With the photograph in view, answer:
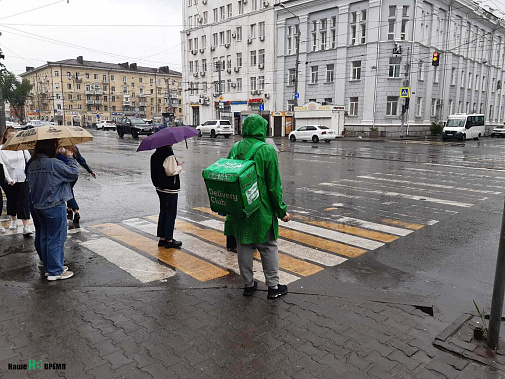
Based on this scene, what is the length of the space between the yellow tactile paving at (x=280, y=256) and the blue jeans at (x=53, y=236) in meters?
2.27

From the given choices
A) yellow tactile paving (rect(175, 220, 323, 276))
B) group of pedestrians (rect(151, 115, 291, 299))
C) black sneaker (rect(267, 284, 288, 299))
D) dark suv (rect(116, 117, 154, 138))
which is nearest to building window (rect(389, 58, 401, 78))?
dark suv (rect(116, 117, 154, 138))

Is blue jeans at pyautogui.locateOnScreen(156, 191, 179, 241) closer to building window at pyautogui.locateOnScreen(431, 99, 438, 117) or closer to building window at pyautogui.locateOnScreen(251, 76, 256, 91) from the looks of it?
building window at pyautogui.locateOnScreen(431, 99, 438, 117)

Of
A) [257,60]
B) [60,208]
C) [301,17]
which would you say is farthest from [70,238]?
[257,60]

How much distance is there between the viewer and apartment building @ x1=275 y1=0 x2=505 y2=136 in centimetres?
3904

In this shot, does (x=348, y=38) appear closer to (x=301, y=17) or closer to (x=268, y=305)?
(x=301, y=17)

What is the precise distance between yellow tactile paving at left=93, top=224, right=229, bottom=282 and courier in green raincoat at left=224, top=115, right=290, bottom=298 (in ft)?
2.77

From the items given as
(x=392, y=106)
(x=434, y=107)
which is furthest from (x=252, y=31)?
(x=434, y=107)

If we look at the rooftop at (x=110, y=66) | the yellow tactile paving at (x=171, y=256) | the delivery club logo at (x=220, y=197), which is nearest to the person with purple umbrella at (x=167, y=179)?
the yellow tactile paving at (x=171, y=256)

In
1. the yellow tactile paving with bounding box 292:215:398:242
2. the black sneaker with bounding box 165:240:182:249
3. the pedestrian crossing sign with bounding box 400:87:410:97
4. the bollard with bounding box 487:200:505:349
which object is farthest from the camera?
the pedestrian crossing sign with bounding box 400:87:410:97

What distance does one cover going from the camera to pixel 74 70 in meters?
92.2

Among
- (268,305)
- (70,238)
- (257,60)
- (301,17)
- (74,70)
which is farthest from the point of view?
(74,70)

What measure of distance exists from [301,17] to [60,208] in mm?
45255

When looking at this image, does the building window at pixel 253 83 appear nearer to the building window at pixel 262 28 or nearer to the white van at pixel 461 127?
the building window at pixel 262 28

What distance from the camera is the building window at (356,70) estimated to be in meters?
41.3
